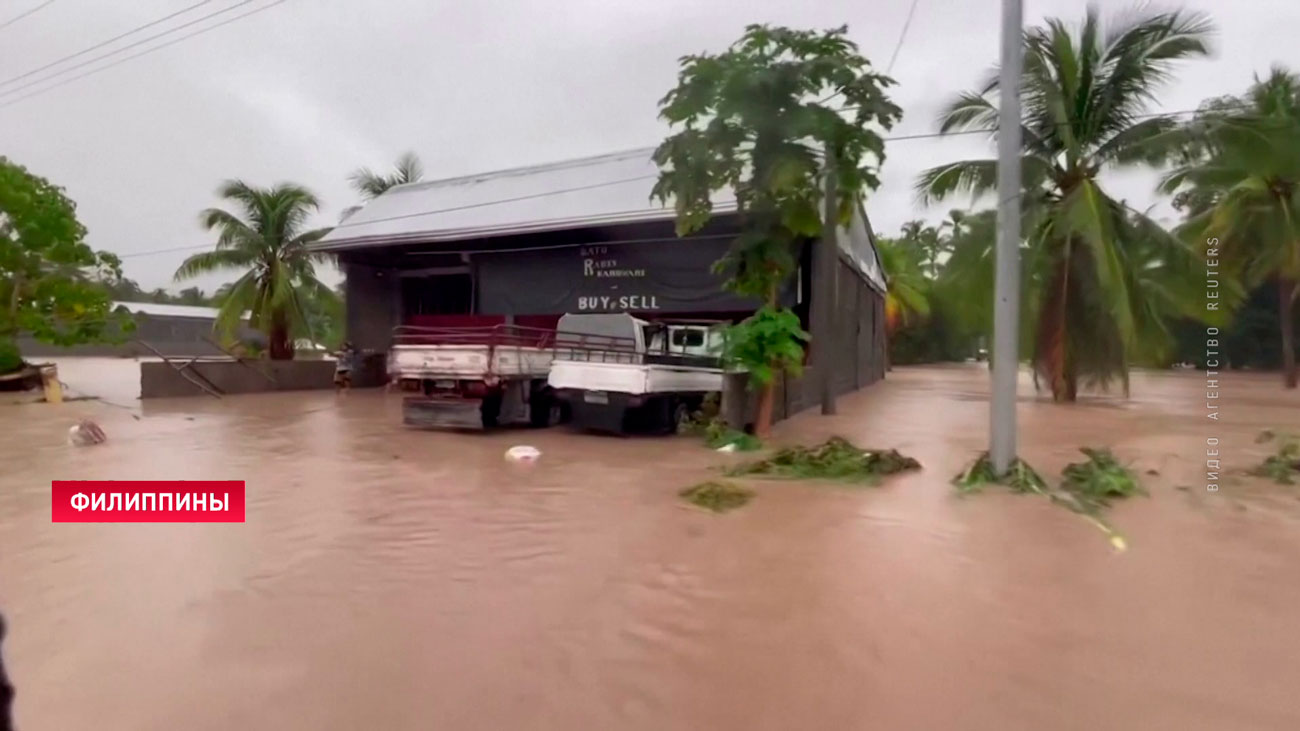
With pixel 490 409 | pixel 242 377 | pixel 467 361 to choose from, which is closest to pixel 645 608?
pixel 467 361

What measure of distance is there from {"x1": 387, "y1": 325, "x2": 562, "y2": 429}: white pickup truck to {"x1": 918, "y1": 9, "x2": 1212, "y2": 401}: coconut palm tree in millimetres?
9116

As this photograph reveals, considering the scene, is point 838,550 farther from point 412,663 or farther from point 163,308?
point 163,308

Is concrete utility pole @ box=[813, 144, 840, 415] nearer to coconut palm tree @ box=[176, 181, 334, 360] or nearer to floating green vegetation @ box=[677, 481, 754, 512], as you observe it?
floating green vegetation @ box=[677, 481, 754, 512]

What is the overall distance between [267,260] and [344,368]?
4635 millimetres

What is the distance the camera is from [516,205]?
20.8m

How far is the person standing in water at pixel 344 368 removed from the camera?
2264cm

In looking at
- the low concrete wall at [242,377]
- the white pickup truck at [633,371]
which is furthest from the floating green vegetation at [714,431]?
the low concrete wall at [242,377]

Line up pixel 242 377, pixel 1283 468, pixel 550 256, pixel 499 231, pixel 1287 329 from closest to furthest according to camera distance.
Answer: pixel 1283 468, pixel 499 231, pixel 550 256, pixel 242 377, pixel 1287 329

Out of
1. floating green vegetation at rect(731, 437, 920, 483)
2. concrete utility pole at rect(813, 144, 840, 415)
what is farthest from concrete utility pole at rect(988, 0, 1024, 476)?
concrete utility pole at rect(813, 144, 840, 415)

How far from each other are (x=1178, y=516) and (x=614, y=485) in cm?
499

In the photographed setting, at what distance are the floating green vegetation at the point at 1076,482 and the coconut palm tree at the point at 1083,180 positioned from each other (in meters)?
8.77

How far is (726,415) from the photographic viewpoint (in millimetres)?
11734

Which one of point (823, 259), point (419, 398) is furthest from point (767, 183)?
point (419, 398)

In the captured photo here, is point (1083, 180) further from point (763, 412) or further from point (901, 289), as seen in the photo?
point (901, 289)
